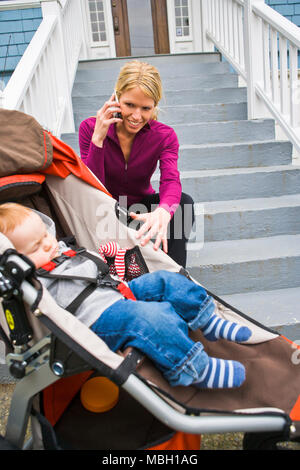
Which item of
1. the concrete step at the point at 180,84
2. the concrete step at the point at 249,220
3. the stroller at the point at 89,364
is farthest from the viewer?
the concrete step at the point at 180,84

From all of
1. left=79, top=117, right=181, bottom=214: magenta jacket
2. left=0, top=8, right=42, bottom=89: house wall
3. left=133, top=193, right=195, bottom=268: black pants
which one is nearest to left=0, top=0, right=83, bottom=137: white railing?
left=79, top=117, right=181, bottom=214: magenta jacket

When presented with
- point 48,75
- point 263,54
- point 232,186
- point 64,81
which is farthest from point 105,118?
point 263,54

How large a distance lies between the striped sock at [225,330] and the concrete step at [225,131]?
2513mm

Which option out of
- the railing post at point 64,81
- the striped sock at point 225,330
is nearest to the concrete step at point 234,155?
the railing post at point 64,81

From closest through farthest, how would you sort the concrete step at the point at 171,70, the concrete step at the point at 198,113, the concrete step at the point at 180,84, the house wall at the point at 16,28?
the concrete step at the point at 198,113, the concrete step at the point at 180,84, the concrete step at the point at 171,70, the house wall at the point at 16,28

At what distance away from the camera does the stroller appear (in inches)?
37.9

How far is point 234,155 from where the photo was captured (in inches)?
128

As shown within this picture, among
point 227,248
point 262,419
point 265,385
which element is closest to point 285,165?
point 227,248

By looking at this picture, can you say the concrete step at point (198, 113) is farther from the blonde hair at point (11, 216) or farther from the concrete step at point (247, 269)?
the blonde hair at point (11, 216)

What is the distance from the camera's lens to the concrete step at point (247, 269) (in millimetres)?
2311

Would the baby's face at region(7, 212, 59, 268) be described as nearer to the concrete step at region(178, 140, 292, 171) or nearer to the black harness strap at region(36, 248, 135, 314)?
the black harness strap at region(36, 248, 135, 314)

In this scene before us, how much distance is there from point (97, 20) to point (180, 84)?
7.88ft

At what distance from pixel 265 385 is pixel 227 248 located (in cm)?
144
